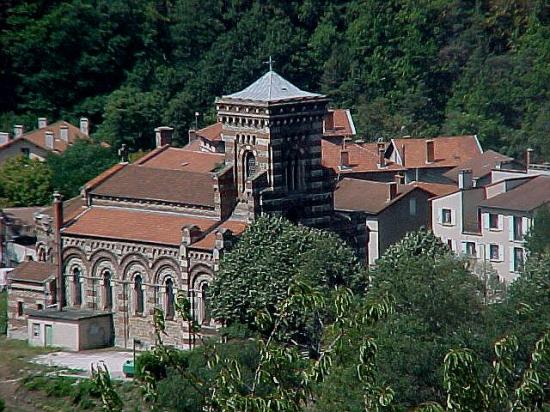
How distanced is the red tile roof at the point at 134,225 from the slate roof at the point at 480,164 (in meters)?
14.7

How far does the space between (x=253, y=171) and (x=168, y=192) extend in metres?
2.32

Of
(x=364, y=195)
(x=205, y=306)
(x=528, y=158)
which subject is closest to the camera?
(x=205, y=306)

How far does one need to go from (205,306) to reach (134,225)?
3211mm

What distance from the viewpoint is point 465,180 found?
63.5 metres

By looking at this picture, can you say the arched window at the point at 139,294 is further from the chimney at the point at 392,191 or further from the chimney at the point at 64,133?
the chimney at the point at 64,133

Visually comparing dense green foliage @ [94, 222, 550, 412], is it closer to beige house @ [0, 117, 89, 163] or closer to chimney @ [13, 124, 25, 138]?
beige house @ [0, 117, 89, 163]

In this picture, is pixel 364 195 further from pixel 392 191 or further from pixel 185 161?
pixel 185 161

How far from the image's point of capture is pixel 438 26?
9150 cm

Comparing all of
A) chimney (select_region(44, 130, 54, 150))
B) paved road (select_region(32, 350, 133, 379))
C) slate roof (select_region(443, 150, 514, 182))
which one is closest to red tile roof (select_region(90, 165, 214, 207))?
paved road (select_region(32, 350, 133, 379))

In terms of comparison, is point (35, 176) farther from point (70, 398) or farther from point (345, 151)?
point (70, 398)

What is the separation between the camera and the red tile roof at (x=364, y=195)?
61.0 metres

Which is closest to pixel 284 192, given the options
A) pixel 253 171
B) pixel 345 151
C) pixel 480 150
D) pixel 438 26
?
pixel 253 171

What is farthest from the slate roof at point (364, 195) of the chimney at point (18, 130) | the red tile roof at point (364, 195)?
the chimney at point (18, 130)

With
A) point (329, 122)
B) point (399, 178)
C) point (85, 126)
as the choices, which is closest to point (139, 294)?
point (399, 178)
